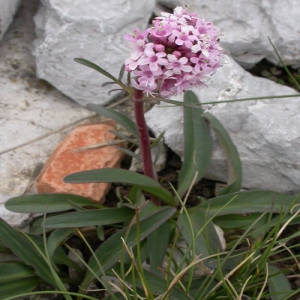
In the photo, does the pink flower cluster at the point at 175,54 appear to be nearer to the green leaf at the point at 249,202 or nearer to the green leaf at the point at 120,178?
Result: the green leaf at the point at 120,178

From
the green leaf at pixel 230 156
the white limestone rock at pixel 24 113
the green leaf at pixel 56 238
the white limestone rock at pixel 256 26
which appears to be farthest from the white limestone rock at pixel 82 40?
the green leaf at pixel 56 238

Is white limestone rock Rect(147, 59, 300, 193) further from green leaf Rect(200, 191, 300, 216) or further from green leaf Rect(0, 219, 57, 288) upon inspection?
green leaf Rect(0, 219, 57, 288)

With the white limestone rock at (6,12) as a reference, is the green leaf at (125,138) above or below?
below

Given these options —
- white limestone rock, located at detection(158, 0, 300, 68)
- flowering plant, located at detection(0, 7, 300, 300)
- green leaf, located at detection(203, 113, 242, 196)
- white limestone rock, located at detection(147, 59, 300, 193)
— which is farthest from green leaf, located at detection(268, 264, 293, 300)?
white limestone rock, located at detection(158, 0, 300, 68)

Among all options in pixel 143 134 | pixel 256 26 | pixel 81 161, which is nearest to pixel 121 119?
pixel 81 161

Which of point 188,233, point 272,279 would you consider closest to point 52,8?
point 188,233

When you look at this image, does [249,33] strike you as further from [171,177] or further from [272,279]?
[272,279]

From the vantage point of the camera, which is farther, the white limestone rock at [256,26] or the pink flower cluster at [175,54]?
the white limestone rock at [256,26]
